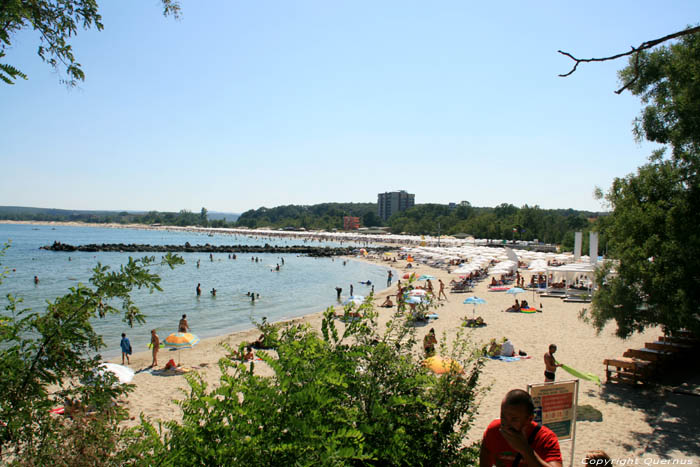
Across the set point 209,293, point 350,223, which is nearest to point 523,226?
point 209,293

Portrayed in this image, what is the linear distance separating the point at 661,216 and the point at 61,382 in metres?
11.0

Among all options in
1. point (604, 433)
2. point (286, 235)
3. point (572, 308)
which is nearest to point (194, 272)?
point (572, 308)

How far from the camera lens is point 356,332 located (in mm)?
3732

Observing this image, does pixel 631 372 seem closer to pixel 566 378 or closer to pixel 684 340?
pixel 566 378

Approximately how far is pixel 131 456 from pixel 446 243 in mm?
85358

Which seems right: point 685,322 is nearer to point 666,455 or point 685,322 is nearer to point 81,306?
point 666,455

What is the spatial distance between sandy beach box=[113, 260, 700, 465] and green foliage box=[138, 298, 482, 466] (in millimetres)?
710

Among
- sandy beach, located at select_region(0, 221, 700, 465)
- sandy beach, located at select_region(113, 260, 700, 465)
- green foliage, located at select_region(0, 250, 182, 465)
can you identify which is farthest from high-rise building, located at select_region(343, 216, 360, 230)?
green foliage, located at select_region(0, 250, 182, 465)

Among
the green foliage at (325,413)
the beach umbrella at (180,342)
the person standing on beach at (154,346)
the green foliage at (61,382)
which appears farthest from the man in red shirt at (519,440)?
the person standing on beach at (154,346)

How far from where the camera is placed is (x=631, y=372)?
1107 cm

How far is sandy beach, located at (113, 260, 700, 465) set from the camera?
8195 mm

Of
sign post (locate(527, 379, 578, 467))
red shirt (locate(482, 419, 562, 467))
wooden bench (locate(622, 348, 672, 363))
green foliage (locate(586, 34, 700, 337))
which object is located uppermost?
green foliage (locate(586, 34, 700, 337))

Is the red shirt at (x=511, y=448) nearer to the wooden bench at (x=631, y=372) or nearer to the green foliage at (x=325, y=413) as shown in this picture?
the green foliage at (x=325, y=413)

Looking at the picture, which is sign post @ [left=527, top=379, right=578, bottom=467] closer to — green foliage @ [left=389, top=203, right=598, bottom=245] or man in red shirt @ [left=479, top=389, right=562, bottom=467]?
man in red shirt @ [left=479, top=389, right=562, bottom=467]
